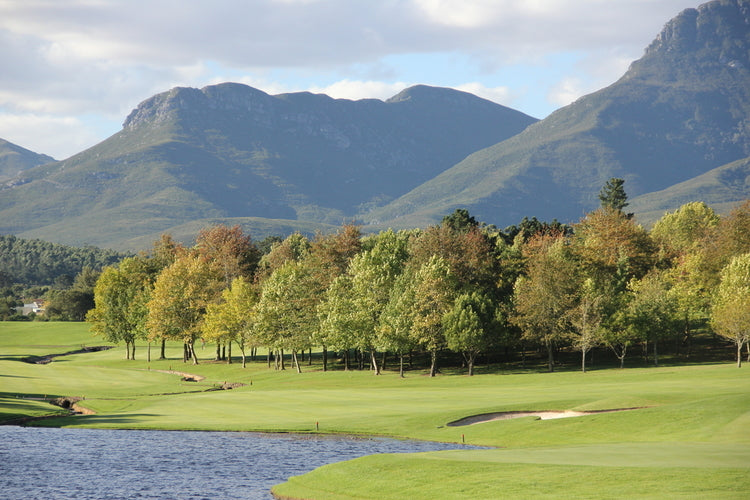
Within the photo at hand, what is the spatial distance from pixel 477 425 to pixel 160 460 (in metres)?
20.8

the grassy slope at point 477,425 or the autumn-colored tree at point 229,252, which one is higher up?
the autumn-colored tree at point 229,252

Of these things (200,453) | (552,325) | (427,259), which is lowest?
(200,453)

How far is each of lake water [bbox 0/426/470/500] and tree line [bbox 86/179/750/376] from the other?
1535 inches

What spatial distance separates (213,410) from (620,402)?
31.3 meters

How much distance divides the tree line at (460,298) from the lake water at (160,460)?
38981 mm

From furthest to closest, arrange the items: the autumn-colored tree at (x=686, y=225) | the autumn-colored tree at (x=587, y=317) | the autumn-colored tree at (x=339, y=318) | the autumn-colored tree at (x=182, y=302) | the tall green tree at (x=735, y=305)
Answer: the autumn-colored tree at (x=686, y=225) < the autumn-colored tree at (x=182, y=302) < the autumn-colored tree at (x=339, y=318) < the autumn-colored tree at (x=587, y=317) < the tall green tree at (x=735, y=305)

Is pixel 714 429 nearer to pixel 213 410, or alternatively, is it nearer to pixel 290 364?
pixel 213 410

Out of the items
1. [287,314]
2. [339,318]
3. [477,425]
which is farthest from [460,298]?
[477,425]

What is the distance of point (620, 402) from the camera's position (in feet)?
175

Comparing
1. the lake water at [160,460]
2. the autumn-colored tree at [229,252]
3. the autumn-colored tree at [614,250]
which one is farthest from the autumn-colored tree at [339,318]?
the lake water at [160,460]

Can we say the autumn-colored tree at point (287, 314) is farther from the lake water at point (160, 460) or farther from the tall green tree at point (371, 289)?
the lake water at point (160, 460)

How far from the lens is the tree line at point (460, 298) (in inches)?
3561

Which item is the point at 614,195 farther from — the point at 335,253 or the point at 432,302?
the point at 432,302

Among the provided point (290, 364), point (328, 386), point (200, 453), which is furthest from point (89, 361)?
point (200, 453)
